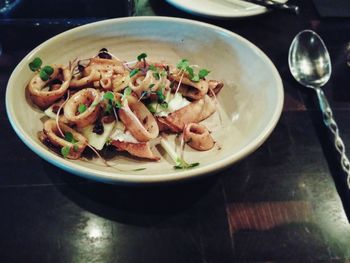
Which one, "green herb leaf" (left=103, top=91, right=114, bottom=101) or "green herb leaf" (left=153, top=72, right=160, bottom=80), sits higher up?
Result: "green herb leaf" (left=103, top=91, right=114, bottom=101)

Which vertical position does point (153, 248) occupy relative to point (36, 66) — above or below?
below

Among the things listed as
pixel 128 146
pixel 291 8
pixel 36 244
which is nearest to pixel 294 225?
pixel 128 146

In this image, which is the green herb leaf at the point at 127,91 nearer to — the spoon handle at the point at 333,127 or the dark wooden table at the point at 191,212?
the dark wooden table at the point at 191,212

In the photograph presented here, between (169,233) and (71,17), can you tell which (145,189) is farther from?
(71,17)

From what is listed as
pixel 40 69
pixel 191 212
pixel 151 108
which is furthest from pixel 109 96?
pixel 191 212

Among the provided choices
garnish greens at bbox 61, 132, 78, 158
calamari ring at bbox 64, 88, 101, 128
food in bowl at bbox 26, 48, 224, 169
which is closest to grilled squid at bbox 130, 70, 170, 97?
food in bowl at bbox 26, 48, 224, 169

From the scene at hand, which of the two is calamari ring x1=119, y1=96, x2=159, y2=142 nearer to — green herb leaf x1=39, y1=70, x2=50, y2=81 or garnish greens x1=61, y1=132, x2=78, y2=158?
garnish greens x1=61, y1=132, x2=78, y2=158
